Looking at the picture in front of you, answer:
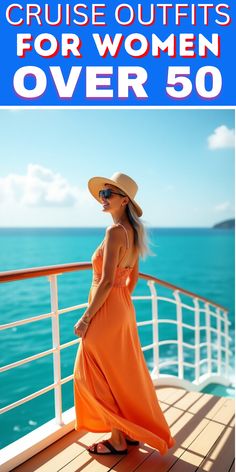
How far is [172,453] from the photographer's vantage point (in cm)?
230

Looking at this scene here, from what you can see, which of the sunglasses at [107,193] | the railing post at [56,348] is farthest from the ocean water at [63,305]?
the railing post at [56,348]

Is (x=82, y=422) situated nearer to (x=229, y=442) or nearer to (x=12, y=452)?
(x=12, y=452)

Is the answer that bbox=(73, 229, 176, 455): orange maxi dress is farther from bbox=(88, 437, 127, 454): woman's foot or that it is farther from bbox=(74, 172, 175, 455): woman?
bbox=(88, 437, 127, 454): woman's foot

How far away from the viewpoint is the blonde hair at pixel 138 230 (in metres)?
2.12

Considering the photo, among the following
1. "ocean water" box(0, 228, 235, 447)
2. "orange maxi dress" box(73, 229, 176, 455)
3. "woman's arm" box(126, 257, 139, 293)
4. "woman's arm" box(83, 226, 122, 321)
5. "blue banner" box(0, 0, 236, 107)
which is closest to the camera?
"woman's arm" box(83, 226, 122, 321)

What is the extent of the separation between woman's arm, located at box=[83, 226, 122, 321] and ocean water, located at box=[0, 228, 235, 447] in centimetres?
26

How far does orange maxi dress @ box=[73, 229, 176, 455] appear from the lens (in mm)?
2119

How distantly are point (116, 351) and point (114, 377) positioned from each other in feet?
0.45

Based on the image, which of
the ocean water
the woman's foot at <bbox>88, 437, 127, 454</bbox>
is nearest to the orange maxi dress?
the woman's foot at <bbox>88, 437, 127, 454</bbox>

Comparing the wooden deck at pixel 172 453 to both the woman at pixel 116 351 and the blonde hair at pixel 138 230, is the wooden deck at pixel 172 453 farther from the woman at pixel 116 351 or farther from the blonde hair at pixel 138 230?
the blonde hair at pixel 138 230

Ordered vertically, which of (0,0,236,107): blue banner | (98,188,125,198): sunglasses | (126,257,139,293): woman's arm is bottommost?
(126,257,139,293): woman's arm

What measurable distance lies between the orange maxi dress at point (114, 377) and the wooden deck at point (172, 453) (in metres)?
0.12

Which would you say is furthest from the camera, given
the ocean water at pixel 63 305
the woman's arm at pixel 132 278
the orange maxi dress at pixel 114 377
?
the ocean water at pixel 63 305

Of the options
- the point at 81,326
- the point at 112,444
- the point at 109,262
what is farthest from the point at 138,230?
the point at 112,444
